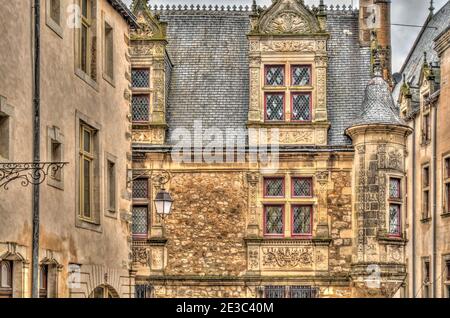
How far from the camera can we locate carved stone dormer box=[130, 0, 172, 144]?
26.5 meters

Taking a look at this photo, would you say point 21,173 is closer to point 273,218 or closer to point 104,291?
point 104,291

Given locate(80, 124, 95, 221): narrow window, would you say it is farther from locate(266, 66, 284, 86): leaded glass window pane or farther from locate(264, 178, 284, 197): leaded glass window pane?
locate(266, 66, 284, 86): leaded glass window pane

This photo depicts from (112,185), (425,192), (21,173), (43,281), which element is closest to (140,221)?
(112,185)

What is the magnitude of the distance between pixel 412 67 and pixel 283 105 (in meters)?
11.0

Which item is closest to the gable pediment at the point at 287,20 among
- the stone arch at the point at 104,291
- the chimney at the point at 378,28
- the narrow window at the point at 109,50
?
the chimney at the point at 378,28

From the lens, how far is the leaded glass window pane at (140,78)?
2670cm

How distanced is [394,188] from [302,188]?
88.5 inches

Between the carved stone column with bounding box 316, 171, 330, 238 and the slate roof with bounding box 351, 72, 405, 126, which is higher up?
the slate roof with bounding box 351, 72, 405, 126

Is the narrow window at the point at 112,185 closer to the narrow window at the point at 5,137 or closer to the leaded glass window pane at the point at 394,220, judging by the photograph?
the narrow window at the point at 5,137

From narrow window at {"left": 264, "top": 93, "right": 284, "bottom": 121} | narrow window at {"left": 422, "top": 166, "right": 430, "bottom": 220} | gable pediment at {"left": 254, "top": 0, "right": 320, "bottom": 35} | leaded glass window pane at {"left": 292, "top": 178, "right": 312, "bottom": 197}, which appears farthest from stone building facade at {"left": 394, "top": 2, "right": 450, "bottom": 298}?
narrow window at {"left": 264, "top": 93, "right": 284, "bottom": 121}

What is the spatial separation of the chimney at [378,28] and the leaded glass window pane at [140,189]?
269 inches

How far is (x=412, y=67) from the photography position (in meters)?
36.2

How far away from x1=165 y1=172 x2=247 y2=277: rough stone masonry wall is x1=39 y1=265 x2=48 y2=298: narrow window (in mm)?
11277
